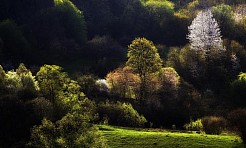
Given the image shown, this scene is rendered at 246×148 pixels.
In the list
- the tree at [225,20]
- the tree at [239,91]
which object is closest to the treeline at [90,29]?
the tree at [225,20]

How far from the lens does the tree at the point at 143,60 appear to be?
69.9 metres

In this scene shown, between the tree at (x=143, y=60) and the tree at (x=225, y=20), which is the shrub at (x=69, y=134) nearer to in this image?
the tree at (x=143, y=60)

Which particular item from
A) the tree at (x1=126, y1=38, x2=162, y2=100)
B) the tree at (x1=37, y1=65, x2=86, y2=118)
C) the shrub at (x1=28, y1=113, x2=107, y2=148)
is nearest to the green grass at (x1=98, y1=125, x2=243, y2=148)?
the tree at (x1=37, y1=65, x2=86, y2=118)

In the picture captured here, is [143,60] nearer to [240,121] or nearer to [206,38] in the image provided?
[206,38]

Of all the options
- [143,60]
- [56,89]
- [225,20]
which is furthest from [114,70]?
[225,20]

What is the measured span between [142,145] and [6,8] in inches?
3443

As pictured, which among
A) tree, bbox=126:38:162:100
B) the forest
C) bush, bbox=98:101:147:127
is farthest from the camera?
tree, bbox=126:38:162:100

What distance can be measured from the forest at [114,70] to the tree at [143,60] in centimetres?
18

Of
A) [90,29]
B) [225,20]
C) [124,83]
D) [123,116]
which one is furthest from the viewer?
[90,29]

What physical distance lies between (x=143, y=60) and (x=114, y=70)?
10.1m

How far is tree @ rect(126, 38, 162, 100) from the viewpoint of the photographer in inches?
2753

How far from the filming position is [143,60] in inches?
2766

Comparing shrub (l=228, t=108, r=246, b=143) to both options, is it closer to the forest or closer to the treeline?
the forest

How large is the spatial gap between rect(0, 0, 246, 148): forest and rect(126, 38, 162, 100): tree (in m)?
0.18
